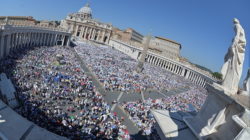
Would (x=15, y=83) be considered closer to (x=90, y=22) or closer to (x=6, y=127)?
(x=6, y=127)

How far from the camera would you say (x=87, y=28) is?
376ft

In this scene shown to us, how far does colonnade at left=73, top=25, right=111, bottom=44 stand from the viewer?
113 m

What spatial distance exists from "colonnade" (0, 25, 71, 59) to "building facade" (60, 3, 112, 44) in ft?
129

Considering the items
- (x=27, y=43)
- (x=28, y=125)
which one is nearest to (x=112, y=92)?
(x=28, y=125)

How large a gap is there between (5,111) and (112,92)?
61.4ft

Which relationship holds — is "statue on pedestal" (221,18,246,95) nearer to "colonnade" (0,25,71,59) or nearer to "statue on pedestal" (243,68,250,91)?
"statue on pedestal" (243,68,250,91)

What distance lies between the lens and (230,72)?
19.5ft

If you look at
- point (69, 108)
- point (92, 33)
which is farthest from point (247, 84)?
point (92, 33)

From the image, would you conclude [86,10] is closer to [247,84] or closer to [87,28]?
[87,28]

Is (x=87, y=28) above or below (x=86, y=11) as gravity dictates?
below

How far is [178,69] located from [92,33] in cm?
6150

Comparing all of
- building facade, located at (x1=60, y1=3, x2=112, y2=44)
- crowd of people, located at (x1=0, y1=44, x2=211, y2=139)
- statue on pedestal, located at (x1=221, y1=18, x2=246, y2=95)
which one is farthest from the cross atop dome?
statue on pedestal, located at (x1=221, y1=18, x2=246, y2=95)

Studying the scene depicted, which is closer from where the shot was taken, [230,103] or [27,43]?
[230,103]

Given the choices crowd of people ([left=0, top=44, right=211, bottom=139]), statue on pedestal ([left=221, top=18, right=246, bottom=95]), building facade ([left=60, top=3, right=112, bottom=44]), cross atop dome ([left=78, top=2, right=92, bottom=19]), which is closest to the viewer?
statue on pedestal ([left=221, top=18, right=246, bottom=95])
